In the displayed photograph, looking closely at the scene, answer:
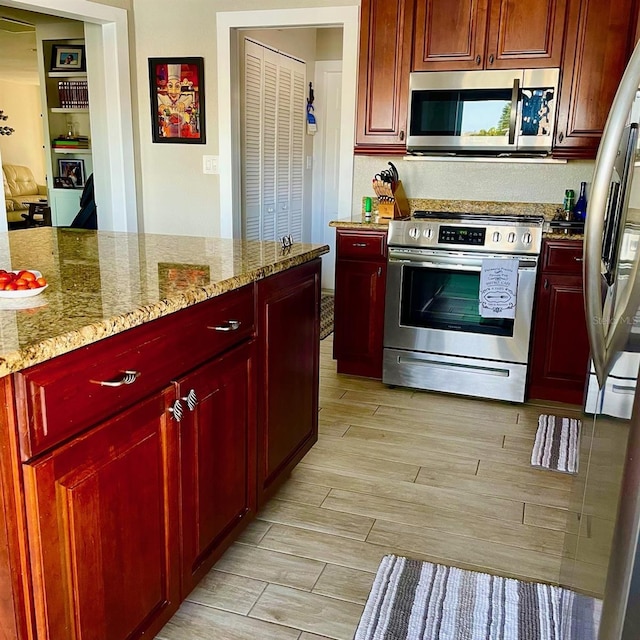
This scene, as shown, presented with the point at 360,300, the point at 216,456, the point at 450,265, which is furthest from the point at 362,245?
the point at 216,456

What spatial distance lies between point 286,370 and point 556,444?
1457 millimetres

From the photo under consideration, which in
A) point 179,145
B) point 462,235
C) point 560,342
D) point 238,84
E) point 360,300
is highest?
point 238,84

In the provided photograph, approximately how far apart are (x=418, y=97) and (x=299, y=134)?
95.8 inches

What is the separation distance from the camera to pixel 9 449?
103 centimetres

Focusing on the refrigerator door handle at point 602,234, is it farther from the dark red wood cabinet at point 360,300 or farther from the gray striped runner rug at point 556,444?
the dark red wood cabinet at point 360,300

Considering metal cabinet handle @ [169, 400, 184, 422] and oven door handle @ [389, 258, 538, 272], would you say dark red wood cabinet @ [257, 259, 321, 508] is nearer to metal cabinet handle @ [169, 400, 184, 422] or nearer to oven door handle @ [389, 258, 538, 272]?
metal cabinet handle @ [169, 400, 184, 422]

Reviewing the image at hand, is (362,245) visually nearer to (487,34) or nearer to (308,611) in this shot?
(487,34)

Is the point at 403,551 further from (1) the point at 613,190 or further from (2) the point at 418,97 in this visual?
(2) the point at 418,97

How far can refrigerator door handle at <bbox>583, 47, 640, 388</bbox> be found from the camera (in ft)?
3.36

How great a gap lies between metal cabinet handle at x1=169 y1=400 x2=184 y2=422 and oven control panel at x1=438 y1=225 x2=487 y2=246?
214 centimetres

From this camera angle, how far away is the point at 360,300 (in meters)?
3.62

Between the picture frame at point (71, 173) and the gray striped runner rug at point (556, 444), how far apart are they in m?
4.20

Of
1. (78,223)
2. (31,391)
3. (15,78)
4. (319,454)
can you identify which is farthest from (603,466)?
(15,78)

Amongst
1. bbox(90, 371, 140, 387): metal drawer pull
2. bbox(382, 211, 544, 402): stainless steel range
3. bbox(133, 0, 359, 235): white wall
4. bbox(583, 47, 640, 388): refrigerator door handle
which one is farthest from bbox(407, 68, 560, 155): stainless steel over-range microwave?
bbox(90, 371, 140, 387): metal drawer pull
